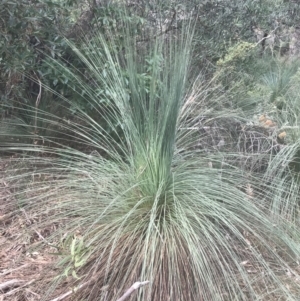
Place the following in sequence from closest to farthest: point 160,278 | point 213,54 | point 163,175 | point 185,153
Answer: point 160,278
point 163,175
point 185,153
point 213,54

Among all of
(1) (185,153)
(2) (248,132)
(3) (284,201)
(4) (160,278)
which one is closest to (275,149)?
(2) (248,132)

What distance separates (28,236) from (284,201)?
144 cm

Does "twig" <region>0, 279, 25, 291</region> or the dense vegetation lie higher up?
the dense vegetation

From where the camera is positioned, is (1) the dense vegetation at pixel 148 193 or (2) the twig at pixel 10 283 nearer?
(1) the dense vegetation at pixel 148 193

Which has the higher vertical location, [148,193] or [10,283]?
[148,193]

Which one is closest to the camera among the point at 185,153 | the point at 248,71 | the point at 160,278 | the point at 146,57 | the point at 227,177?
the point at 160,278

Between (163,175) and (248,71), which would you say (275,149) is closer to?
(163,175)

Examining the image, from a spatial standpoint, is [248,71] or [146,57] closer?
[146,57]

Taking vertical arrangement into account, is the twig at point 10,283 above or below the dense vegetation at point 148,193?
below

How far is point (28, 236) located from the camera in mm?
2182

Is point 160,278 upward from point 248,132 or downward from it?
downward

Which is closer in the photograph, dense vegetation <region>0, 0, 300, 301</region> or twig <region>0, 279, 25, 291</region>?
dense vegetation <region>0, 0, 300, 301</region>

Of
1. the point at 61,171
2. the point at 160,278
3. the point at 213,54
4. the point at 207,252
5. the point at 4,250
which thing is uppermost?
the point at 213,54

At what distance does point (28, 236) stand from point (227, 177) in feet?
3.47
